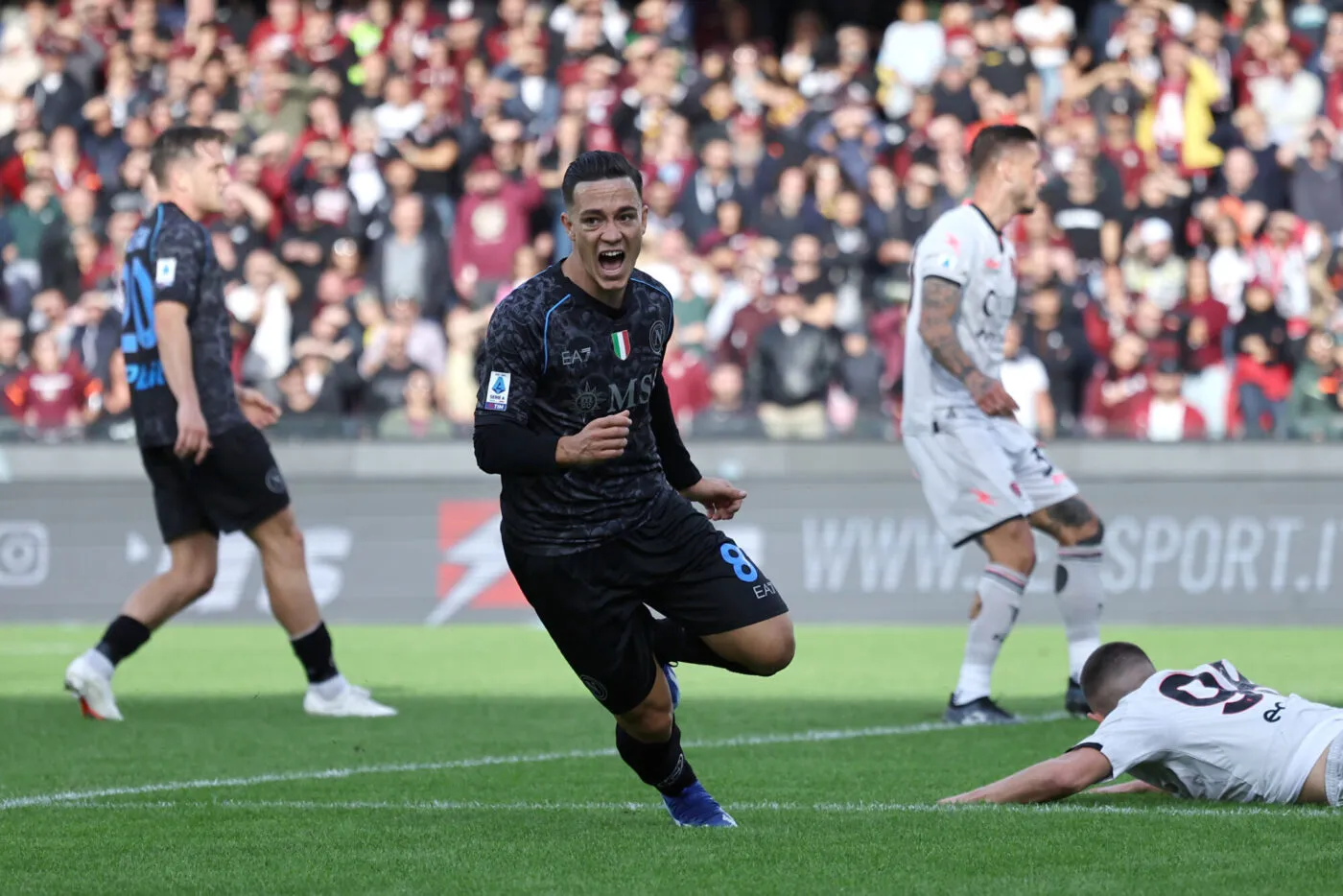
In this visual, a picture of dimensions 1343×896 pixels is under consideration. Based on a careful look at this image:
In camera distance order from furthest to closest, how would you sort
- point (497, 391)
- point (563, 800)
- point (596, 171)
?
point (563, 800)
point (596, 171)
point (497, 391)

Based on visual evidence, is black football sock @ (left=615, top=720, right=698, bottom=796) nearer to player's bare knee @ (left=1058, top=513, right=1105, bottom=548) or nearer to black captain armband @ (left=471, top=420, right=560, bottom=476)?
black captain armband @ (left=471, top=420, right=560, bottom=476)

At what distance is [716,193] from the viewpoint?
18875 millimetres

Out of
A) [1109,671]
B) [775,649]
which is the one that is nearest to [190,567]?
[775,649]

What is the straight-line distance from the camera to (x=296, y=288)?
18.4 m

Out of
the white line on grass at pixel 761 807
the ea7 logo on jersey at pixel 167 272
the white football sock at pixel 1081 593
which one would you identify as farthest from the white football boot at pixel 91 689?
the white football sock at pixel 1081 593

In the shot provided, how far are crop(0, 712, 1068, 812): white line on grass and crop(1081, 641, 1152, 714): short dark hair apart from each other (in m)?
2.06

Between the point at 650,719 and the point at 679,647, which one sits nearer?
the point at 650,719

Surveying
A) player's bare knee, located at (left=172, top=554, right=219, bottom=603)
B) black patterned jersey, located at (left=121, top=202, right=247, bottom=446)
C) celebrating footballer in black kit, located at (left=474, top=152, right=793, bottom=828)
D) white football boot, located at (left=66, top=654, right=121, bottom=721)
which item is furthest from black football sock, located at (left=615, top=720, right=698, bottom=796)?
white football boot, located at (left=66, top=654, right=121, bottom=721)

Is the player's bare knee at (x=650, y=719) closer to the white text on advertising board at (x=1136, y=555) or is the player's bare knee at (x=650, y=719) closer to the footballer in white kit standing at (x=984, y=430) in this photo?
the footballer in white kit standing at (x=984, y=430)

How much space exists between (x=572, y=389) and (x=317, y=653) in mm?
3984

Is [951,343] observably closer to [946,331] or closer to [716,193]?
[946,331]

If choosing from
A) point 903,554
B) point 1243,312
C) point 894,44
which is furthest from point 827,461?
point 894,44

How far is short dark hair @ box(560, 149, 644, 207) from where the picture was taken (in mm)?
5742

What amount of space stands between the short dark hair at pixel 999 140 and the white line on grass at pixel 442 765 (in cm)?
258
